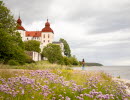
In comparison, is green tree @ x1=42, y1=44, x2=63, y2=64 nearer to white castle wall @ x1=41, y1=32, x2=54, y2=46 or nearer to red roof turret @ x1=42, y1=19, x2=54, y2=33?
white castle wall @ x1=41, y1=32, x2=54, y2=46

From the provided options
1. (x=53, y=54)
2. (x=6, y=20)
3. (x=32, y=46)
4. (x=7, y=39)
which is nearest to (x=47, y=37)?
(x=32, y=46)

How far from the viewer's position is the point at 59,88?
656cm

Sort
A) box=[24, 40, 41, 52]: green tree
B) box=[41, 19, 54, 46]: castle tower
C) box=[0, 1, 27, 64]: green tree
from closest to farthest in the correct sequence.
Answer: box=[0, 1, 27, 64]: green tree
box=[24, 40, 41, 52]: green tree
box=[41, 19, 54, 46]: castle tower

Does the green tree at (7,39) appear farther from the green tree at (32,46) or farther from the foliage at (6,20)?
the green tree at (32,46)

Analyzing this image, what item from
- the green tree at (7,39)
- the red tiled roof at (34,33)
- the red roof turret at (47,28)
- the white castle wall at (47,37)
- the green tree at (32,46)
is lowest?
the green tree at (7,39)

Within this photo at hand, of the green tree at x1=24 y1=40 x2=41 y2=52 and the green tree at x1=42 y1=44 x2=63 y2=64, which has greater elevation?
the green tree at x1=24 y1=40 x2=41 y2=52

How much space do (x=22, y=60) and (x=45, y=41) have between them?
73.1 meters

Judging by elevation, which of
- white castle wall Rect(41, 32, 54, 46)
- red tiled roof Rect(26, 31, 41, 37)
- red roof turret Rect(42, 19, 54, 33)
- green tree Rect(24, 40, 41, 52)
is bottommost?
green tree Rect(24, 40, 41, 52)

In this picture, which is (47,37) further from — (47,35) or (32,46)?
(32,46)

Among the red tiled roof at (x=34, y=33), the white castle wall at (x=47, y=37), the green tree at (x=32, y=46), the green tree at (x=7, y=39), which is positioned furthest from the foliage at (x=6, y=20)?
the red tiled roof at (x=34, y=33)

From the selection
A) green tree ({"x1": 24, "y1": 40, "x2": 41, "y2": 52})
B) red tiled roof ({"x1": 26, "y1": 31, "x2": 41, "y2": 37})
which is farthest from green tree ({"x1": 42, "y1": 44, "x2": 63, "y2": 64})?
red tiled roof ({"x1": 26, "y1": 31, "x2": 41, "y2": 37})

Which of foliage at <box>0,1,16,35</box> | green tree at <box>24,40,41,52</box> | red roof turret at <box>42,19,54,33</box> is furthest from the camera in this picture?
red roof turret at <box>42,19,54,33</box>

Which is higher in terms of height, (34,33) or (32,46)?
(34,33)

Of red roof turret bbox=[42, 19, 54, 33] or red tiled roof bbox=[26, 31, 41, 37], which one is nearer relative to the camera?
red roof turret bbox=[42, 19, 54, 33]
